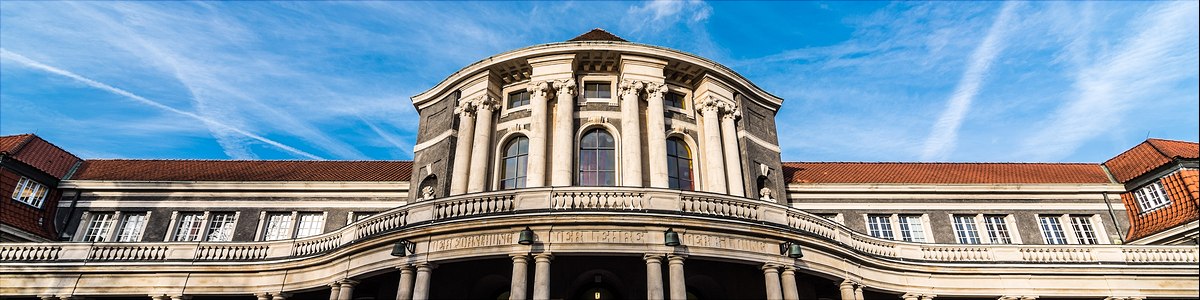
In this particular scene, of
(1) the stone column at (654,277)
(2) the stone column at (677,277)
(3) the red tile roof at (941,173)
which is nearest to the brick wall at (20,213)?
(1) the stone column at (654,277)

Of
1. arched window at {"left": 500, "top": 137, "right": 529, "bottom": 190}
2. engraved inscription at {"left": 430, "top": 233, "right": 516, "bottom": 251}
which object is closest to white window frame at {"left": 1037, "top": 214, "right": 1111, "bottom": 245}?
arched window at {"left": 500, "top": 137, "right": 529, "bottom": 190}

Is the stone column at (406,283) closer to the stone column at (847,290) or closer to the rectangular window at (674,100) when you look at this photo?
the rectangular window at (674,100)

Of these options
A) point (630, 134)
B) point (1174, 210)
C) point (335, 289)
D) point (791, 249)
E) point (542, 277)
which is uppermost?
point (630, 134)

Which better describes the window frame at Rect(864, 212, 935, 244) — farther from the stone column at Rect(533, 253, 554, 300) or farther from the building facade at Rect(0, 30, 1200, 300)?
the stone column at Rect(533, 253, 554, 300)

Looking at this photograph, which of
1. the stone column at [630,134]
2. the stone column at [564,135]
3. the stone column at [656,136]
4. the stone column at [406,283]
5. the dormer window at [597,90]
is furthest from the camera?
the dormer window at [597,90]

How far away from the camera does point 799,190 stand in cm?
2869

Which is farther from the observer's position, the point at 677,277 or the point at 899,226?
the point at 899,226

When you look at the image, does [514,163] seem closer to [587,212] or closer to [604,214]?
[587,212]

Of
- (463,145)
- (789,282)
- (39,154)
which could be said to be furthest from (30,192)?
(789,282)

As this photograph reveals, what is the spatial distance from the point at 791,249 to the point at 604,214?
5.41 meters

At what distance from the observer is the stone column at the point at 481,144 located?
75.7 ft

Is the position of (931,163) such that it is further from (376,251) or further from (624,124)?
(376,251)

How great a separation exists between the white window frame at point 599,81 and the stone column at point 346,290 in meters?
10.1

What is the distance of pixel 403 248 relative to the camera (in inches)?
706
